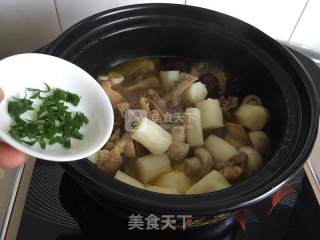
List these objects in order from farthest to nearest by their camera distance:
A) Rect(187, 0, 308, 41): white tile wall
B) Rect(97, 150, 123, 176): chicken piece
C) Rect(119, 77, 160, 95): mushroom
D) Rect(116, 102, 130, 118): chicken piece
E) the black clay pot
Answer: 1. Rect(187, 0, 308, 41): white tile wall
2. Rect(119, 77, 160, 95): mushroom
3. Rect(116, 102, 130, 118): chicken piece
4. Rect(97, 150, 123, 176): chicken piece
5. the black clay pot

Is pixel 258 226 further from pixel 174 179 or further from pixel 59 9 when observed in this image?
pixel 59 9

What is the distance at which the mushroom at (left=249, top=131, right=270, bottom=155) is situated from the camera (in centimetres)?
102

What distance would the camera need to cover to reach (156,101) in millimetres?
1090

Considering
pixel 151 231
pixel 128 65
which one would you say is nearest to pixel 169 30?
pixel 128 65

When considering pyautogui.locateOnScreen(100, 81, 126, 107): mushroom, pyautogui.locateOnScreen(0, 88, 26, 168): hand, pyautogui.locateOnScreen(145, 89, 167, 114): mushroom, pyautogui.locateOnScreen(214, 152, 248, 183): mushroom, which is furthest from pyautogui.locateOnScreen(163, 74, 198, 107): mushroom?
pyautogui.locateOnScreen(0, 88, 26, 168): hand

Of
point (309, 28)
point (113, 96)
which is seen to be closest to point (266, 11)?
point (309, 28)

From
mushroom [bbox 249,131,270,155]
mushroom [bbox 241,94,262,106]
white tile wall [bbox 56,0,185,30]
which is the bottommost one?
mushroom [bbox 249,131,270,155]

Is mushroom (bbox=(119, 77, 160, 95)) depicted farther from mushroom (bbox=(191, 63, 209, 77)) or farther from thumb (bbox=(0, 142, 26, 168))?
thumb (bbox=(0, 142, 26, 168))

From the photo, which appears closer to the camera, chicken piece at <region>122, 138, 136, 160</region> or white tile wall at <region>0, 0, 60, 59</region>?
chicken piece at <region>122, 138, 136, 160</region>

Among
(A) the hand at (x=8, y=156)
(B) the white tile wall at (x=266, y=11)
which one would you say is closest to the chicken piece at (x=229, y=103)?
(B) the white tile wall at (x=266, y=11)

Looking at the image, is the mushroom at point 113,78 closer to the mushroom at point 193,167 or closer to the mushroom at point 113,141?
the mushroom at point 113,141

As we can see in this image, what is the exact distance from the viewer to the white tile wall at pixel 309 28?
1342 millimetres

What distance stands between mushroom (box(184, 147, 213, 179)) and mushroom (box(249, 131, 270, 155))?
145mm

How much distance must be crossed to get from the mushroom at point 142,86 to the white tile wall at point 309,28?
64 cm
